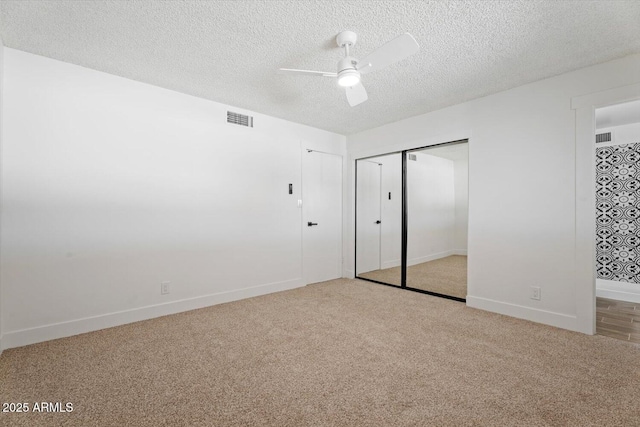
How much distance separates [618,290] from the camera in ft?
12.5

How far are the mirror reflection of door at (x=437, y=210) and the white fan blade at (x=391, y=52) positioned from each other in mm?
3325

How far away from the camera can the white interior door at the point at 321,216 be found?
4.47m

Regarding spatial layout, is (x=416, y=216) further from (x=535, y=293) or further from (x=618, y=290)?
(x=618, y=290)

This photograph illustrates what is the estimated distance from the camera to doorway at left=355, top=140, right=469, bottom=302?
503 cm

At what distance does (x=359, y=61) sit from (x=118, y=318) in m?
3.27

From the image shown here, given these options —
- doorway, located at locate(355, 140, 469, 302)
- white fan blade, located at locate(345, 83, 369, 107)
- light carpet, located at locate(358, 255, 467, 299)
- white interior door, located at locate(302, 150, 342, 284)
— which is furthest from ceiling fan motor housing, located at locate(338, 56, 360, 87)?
light carpet, located at locate(358, 255, 467, 299)

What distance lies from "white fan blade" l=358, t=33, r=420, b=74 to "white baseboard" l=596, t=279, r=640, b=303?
4.39 m

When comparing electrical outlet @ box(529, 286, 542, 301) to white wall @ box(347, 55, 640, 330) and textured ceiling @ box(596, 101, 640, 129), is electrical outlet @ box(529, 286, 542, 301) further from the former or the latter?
textured ceiling @ box(596, 101, 640, 129)

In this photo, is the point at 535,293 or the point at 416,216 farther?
the point at 416,216

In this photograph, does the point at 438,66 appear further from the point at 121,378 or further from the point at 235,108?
the point at 121,378

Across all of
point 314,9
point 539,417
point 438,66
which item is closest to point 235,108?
point 314,9

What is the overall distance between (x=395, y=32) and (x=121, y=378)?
3151 millimetres

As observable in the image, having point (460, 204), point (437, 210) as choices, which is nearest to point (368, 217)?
point (437, 210)

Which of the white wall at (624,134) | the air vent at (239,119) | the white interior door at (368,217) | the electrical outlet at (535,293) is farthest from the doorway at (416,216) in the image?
the air vent at (239,119)
